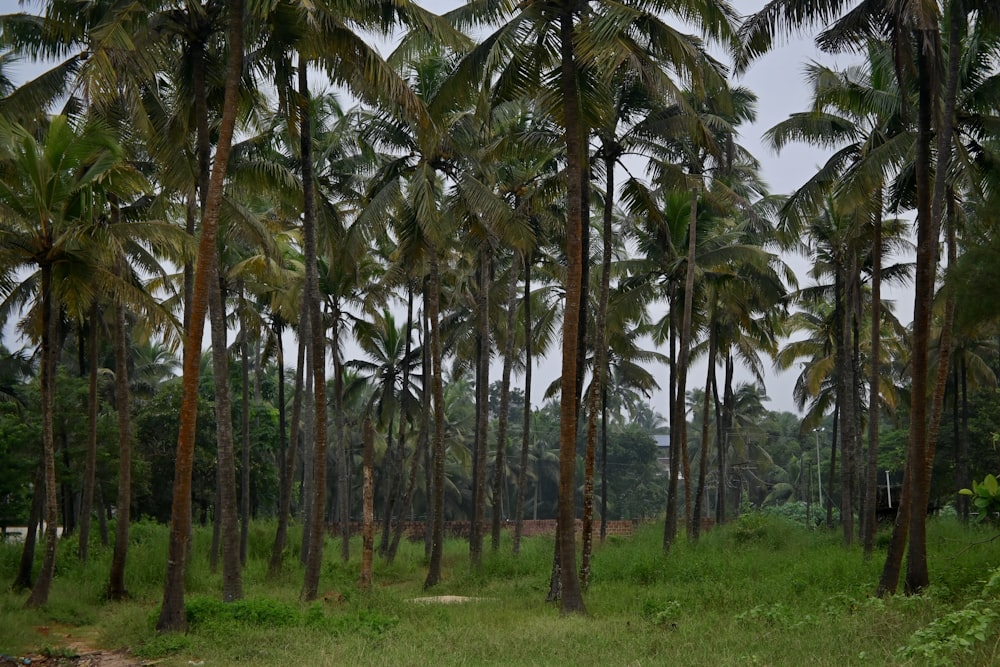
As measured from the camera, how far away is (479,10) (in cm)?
1502

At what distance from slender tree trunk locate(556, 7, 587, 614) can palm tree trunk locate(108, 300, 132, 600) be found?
8.29 meters

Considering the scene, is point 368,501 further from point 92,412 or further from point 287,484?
point 287,484

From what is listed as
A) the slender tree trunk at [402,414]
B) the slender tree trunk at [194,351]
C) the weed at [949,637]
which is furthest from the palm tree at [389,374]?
the weed at [949,637]

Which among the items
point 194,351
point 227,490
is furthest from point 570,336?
point 227,490

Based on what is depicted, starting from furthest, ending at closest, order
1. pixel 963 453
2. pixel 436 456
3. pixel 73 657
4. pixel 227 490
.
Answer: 1. pixel 963 453
2. pixel 436 456
3. pixel 227 490
4. pixel 73 657

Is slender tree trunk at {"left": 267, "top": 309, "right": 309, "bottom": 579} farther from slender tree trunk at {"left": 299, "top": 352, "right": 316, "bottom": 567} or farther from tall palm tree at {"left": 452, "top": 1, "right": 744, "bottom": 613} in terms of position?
tall palm tree at {"left": 452, "top": 1, "right": 744, "bottom": 613}

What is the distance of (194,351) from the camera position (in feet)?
43.1

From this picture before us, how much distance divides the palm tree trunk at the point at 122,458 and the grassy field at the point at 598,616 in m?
0.50

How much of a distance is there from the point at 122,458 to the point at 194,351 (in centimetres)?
551

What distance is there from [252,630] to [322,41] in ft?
28.2

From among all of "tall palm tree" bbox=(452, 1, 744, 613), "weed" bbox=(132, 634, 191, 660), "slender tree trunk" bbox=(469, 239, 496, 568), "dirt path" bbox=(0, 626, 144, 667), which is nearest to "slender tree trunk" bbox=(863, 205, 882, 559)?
"tall palm tree" bbox=(452, 1, 744, 613)

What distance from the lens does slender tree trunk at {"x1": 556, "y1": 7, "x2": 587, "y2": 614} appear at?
1434 centimetres

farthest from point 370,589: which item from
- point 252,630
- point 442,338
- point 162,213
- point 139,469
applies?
point 442,338

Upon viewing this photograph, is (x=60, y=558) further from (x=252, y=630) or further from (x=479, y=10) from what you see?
(x=479, y=10)
